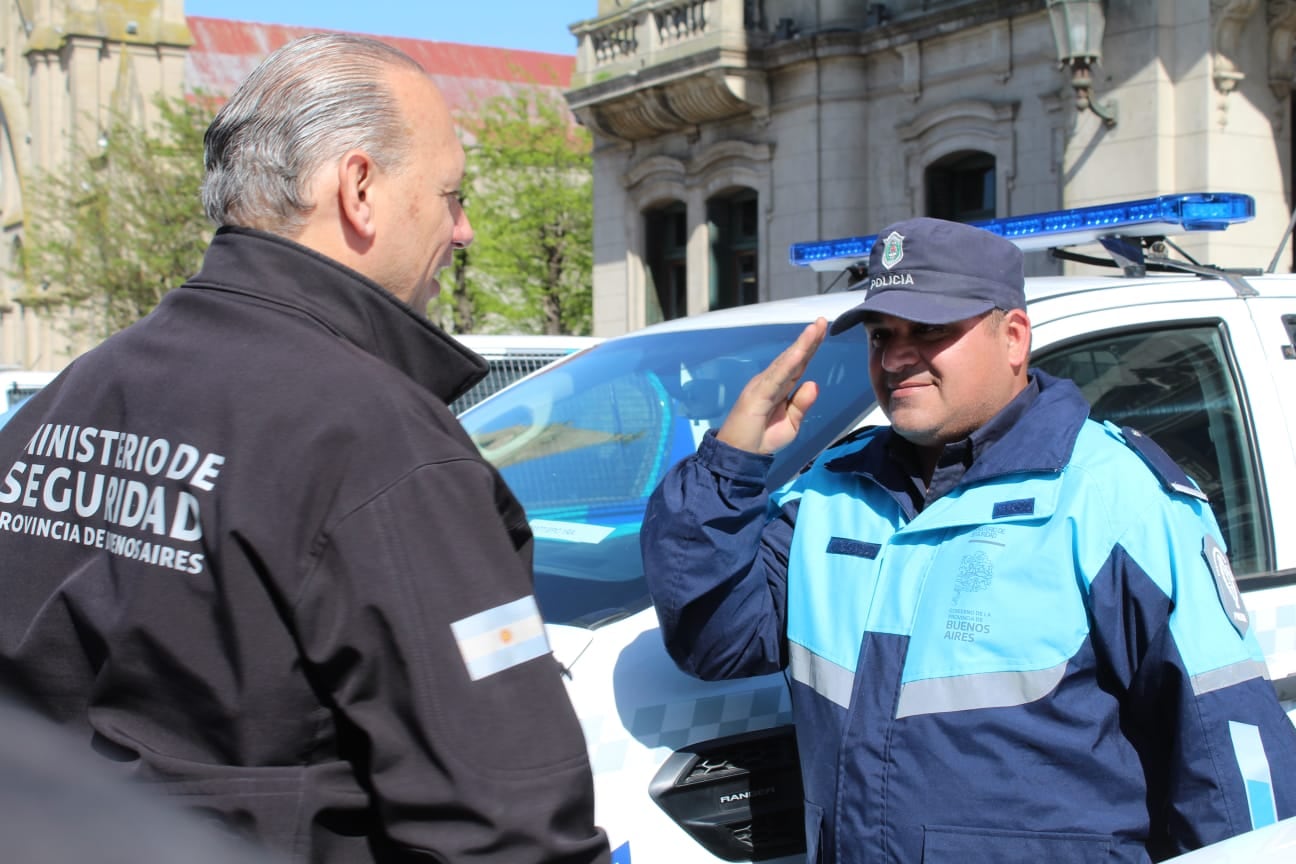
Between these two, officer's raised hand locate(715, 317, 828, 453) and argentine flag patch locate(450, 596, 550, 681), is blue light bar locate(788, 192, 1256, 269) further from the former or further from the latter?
argentine flag patch locate(450, 596, 550, 681)

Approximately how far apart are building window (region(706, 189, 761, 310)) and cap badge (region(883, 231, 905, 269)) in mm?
15916

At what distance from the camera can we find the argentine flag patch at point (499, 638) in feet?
4.73

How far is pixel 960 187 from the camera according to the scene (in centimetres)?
1569

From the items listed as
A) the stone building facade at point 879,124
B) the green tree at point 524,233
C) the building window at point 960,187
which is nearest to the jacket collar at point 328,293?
the stone building facade at point 879,124

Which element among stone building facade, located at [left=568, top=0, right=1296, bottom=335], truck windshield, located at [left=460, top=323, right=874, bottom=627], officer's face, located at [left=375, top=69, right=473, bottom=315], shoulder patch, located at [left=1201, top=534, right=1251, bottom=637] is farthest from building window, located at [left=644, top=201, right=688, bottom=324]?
officer's face, located at [left=375, top=69, right=473, bottom=315]

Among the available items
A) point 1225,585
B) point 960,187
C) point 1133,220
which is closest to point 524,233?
point 960,187

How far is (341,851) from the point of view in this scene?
1.48m

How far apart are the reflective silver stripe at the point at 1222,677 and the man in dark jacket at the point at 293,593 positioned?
1.09m

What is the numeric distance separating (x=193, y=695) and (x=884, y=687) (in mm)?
1144

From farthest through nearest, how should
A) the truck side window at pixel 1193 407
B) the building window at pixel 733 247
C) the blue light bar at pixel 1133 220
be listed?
the building window at pixel 733 247 < the blue light bar at pixel 1133 220 < the truck side window at pixel 1193 407

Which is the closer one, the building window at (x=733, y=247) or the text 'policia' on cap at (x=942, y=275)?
the text 'policia' on cap at (x=942, y=275)

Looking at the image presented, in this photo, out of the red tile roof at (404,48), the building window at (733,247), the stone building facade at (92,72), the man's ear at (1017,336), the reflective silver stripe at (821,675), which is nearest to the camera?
the reflective silver stripe at (821,675)

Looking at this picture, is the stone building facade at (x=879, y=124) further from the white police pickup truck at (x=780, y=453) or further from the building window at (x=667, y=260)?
the white police pickup truck at (x=780, y=453)

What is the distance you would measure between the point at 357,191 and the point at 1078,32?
39.9 ft
